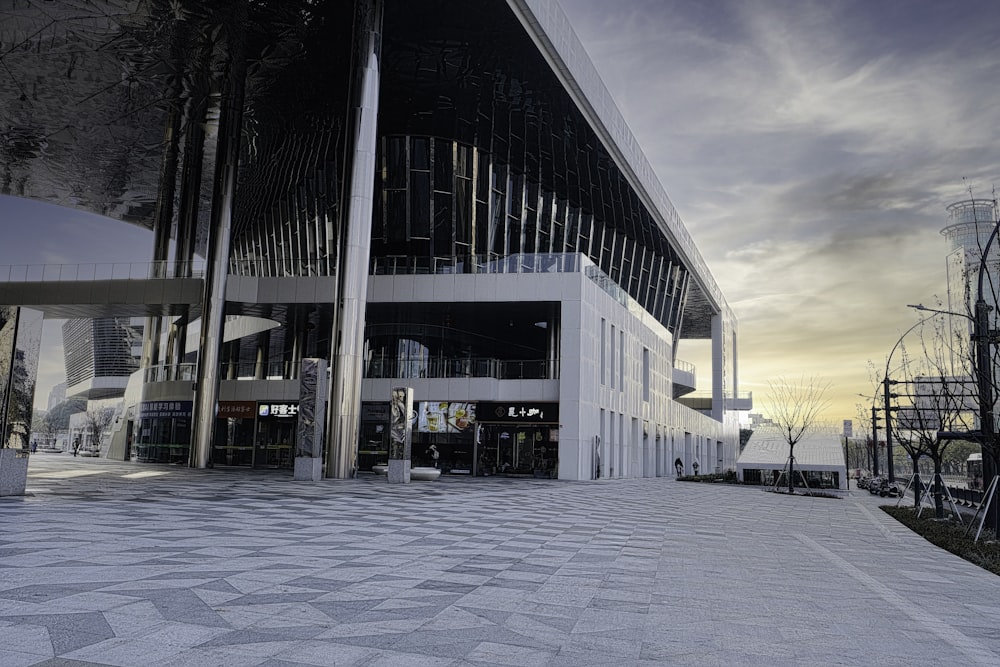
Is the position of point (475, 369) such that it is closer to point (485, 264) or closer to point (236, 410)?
point (485, 264)

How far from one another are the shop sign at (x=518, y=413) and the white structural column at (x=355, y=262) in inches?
324

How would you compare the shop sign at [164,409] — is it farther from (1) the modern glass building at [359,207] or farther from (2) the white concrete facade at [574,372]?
(2) the white concrete facade at [574,372]

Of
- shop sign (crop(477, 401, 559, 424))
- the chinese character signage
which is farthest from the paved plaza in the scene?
the chinese character signage

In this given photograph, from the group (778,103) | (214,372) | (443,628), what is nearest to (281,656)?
(443,628)

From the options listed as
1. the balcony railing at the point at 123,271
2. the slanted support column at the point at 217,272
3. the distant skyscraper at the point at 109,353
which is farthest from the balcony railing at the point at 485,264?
the distant skyscraper at the point at 109,353

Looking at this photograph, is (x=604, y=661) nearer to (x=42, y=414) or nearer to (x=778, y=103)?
(x=778, y=103)

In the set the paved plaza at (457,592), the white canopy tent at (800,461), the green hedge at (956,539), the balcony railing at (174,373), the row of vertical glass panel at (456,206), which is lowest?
the green hedge at (956,539)

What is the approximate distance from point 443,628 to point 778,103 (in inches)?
752

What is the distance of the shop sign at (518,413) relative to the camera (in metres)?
34.1

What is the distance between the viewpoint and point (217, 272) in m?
36.6

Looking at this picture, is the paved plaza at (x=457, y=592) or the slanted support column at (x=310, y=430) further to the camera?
the slanted support column at (x=310, y=430)

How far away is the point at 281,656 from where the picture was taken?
508 centimetres

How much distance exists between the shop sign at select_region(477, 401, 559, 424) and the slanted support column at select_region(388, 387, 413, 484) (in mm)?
7995

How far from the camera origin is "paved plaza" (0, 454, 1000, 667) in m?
5.46
